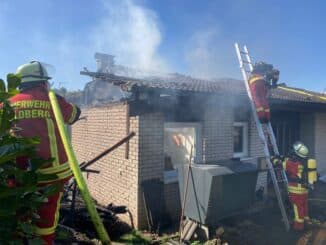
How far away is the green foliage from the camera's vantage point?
142 cm

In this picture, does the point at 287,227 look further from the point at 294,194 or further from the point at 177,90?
the point at 177,90

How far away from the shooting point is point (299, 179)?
6066 millimetres

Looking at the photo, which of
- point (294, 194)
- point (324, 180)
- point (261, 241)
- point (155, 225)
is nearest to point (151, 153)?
point (155, 225)

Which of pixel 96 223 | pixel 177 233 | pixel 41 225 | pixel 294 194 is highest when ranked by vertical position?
pixel 96 223

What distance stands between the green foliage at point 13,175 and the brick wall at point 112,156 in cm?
441

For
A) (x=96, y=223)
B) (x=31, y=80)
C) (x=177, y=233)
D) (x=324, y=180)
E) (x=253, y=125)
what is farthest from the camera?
(x=324, y=180)

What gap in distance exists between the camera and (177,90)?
5.60 meters

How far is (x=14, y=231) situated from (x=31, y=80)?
198cm

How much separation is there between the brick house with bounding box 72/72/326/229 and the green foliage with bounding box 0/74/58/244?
370 centimetres

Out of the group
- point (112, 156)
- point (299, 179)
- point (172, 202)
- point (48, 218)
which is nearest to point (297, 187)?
point (299, 179)

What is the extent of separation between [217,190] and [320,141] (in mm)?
7827

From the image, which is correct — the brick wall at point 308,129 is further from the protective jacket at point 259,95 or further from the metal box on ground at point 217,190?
the metal box on ground at point 217,190

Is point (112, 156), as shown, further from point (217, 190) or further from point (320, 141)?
point (320, 141)

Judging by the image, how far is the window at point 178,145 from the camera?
6672mm
